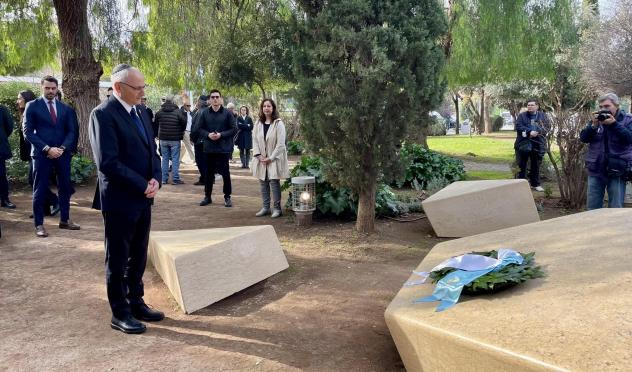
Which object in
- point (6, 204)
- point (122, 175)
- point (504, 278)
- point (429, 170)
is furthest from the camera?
point (429, 170)

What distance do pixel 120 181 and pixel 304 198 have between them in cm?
372

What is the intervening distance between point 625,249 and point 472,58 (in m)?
12.2

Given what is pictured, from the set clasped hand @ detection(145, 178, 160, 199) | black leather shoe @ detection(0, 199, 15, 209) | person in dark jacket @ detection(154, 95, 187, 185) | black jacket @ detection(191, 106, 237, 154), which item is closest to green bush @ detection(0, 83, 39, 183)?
black leather shoe @ detection(0, 199, 15, 209)

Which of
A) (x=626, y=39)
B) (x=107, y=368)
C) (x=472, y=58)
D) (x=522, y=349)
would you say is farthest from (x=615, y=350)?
(x=626, y=39)

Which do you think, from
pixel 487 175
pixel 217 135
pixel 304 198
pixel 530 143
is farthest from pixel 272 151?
pixel 487 175

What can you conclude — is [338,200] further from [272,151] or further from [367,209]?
[272,151]

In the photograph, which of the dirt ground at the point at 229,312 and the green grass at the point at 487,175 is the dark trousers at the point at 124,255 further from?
the green grass at the point at 487,175

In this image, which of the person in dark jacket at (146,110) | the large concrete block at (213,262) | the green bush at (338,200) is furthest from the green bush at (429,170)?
the large concrete block at (213,262)

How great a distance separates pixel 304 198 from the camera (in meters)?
7.06

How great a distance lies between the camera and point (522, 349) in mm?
2260

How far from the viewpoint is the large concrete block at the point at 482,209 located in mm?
6445

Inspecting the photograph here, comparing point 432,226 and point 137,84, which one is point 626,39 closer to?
point 432,226

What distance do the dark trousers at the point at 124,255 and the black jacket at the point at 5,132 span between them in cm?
514

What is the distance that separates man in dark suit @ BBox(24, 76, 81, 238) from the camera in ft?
21.2
